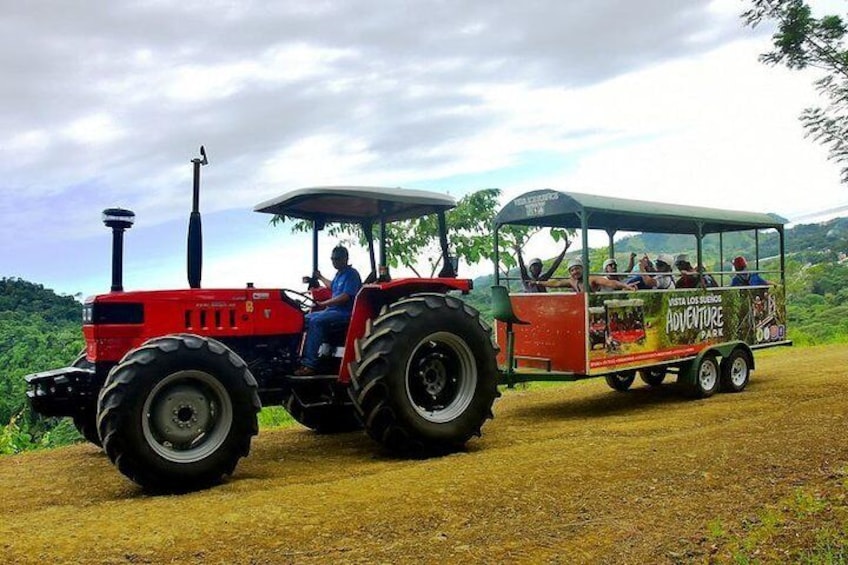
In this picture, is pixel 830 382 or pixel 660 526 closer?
pixel 660 526

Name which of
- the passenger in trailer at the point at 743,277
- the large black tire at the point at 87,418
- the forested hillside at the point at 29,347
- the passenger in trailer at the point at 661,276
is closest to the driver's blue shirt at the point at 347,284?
the large black tire at the point at 87,418

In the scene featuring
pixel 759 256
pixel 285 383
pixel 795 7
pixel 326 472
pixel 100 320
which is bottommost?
pixel 326 472

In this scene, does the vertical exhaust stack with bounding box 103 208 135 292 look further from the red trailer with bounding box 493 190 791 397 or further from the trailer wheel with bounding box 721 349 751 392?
the trailer wheel with bounding box 721 349 751 392

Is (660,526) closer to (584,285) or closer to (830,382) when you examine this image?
(584,285)

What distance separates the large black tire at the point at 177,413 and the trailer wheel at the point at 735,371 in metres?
6.87

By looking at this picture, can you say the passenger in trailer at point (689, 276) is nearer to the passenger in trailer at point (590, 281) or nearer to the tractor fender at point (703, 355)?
the tractor fender at point (703, 355)

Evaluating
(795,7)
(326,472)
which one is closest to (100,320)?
(326,472)

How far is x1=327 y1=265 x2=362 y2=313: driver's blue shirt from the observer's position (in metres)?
6.66

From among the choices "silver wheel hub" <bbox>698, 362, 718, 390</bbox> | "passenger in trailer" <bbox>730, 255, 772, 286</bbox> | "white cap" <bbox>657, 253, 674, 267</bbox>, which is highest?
"white cap" <bbox>657, 253, 674, 267</bbox>

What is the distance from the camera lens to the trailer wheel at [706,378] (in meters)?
9.46

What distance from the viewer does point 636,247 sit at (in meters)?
13.5

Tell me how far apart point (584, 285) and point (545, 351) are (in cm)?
96

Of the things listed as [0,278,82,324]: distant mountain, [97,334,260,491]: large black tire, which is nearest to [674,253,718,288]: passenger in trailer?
[97,334,260,491]: large black tire

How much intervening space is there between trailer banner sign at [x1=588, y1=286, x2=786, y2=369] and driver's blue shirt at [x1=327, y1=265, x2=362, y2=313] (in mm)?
2975
